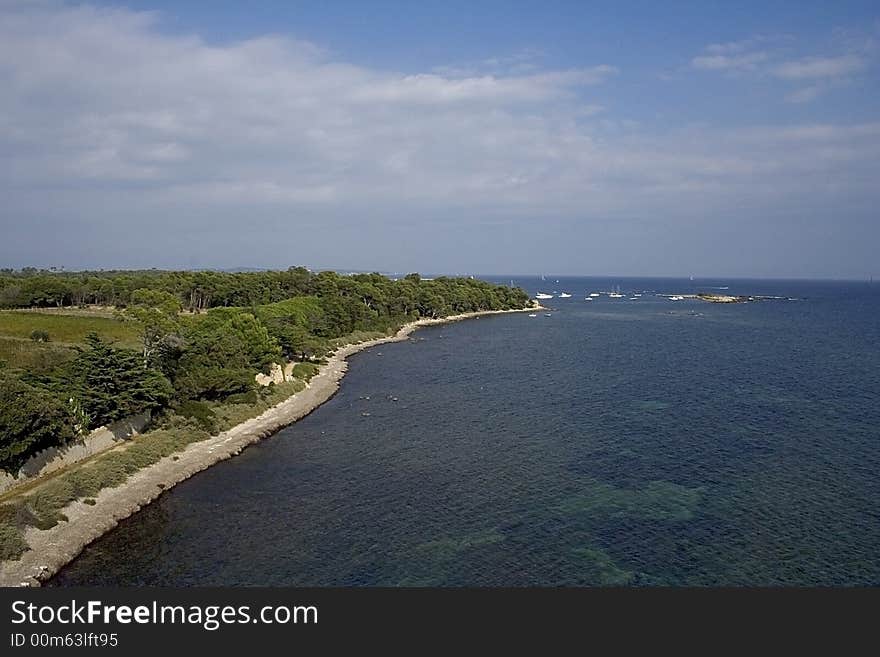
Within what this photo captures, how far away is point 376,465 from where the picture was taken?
3719 cm

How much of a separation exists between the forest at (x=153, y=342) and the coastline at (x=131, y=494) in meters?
2.72

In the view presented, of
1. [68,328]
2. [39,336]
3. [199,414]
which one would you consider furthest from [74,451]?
[68,328]

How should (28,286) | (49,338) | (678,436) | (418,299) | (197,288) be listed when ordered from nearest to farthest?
(678,436) < (49,338) < (28,286) < (197,288) < (418,299)

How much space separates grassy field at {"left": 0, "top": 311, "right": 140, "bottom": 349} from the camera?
2293 inches

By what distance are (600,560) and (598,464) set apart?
12.2m

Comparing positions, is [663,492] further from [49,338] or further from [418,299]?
[418,299]

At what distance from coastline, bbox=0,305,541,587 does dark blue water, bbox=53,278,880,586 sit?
2.18ft

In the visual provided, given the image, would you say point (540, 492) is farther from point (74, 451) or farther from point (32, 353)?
point (32, 353)

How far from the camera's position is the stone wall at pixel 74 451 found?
2982cm

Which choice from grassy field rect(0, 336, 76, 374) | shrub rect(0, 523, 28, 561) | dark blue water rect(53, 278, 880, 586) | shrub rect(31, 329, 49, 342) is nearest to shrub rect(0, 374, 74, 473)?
shrub rect(0, 523, 28, 561)

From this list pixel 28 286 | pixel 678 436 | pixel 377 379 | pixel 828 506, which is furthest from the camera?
pixel 28 286

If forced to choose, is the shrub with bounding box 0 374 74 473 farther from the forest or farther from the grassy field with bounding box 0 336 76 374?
the grassy field with bounding box 0 336 76 374

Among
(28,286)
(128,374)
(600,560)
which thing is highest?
(28,286)

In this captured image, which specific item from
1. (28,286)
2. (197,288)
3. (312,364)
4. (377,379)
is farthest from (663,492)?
Answer: (28,286)
